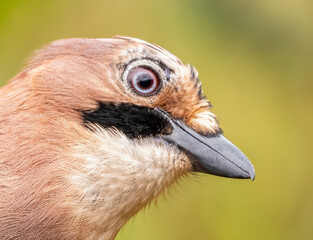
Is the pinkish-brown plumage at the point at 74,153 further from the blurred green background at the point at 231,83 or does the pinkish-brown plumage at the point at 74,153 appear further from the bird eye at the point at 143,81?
the blurred green background at the point at 231,83

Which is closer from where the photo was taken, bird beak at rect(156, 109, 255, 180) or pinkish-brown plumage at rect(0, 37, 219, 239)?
pinkish-brown plumage at rect(0, 37, 219, 239)

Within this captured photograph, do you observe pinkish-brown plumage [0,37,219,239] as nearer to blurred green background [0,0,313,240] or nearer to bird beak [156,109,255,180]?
bird beak [156,109,255,180]

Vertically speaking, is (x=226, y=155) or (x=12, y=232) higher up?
(x=226, y=155)

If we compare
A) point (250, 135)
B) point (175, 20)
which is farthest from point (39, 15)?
point (250, 135)

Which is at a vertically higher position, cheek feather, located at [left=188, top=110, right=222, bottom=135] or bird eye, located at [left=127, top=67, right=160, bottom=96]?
bird eye, located at [left=127, top=67, right=160, bottom=96]

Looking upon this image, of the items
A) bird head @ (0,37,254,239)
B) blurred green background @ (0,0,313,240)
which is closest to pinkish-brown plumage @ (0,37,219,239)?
bird head @ (0,37,254,239)

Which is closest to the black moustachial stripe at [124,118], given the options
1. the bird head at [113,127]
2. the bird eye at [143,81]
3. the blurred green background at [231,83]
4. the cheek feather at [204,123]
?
the bird head at [113,127]

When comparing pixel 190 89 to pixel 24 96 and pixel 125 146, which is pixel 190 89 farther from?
pixel 24 96
